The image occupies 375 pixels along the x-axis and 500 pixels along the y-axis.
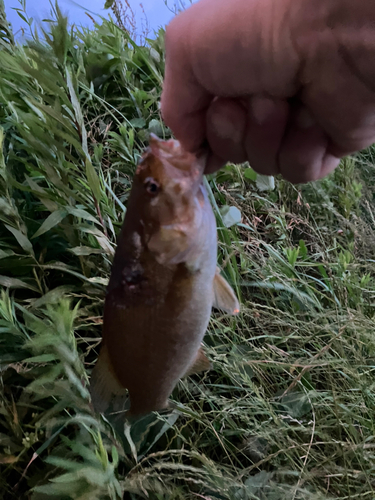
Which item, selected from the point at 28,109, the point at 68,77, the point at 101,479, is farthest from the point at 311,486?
the point at 28,109

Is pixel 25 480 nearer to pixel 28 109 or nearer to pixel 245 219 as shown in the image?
pixel 28 109


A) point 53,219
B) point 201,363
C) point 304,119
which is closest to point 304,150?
point 304,119

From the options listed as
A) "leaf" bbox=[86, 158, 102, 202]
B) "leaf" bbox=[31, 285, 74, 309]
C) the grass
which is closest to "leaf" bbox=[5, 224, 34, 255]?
the grass

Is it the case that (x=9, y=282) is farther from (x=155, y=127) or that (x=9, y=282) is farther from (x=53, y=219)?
(x=155, y=127)

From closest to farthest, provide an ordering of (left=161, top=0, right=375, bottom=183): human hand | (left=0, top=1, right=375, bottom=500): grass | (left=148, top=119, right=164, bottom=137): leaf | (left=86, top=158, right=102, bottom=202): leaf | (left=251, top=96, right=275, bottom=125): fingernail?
(left=161, top=0, right=375, bottom=183): human hand → (left=251, top=96, right=275, bottom=125): fingernail → (left=0, top=1, right=375, bottom=500): grass → (left=86, top=158, right=102, bottom=202): leaf → (left=148, top=119, right=164, bottom=137): leaf

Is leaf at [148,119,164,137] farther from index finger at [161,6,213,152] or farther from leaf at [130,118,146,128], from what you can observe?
index finger at [161,6,213,152]

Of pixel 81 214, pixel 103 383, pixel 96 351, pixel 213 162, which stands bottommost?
pixel 96 351

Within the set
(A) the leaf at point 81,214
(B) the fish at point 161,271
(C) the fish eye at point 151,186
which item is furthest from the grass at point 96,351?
(C) the fish eye at point 151,186

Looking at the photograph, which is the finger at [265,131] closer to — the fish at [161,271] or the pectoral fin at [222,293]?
the fish at [161,271]

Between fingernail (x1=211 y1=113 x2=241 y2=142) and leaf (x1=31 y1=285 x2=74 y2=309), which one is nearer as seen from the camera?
fingernail (x1=211 y1=113 x2=241 y2=142)
